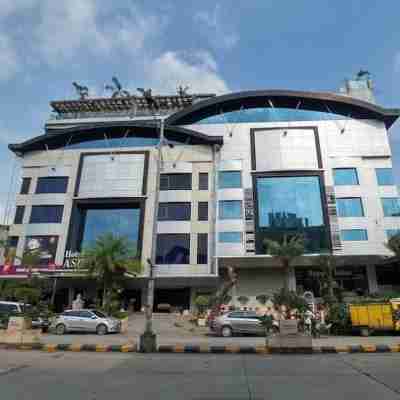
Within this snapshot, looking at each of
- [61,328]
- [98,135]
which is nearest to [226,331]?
[61,328]

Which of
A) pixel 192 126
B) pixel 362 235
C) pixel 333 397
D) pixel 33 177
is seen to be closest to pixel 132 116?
pixel 192 126

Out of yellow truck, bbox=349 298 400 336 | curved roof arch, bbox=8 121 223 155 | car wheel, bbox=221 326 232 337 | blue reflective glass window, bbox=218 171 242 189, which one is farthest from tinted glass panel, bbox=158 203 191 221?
yellow truck, bbox=349 298 400 336

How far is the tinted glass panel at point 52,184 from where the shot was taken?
37.8m

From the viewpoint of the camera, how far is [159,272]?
109 ft

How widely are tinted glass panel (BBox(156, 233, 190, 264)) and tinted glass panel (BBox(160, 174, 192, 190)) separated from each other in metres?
5.61

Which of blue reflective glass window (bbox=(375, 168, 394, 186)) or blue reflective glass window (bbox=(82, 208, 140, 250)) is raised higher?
blue reflective glass window (bbox=(375, 168, 394, 186))

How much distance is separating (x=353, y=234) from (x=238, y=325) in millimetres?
19201

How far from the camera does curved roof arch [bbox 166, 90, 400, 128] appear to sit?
3891 centimetres

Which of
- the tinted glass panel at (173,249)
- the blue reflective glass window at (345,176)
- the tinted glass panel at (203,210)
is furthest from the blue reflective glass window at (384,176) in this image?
the tinted glass panel at (173,249)

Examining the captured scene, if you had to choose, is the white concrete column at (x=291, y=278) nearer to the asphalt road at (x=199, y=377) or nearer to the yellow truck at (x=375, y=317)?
the yellow truck at (x=375, y=317)

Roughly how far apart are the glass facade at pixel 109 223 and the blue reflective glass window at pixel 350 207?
71.7 ft

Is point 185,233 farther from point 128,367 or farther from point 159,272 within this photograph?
point 128,367

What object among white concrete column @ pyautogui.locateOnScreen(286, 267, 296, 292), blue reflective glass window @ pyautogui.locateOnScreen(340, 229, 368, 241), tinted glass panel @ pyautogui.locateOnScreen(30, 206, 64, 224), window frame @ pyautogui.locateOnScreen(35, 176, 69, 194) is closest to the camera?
blue reflective glass window @ pyautogui.locateOnScreen(340, 229, 368, 241)

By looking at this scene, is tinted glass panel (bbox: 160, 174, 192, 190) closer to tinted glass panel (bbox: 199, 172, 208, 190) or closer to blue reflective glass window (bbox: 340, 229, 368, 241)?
tinted glass panel (bbox: 199, 172, 208, 190)
